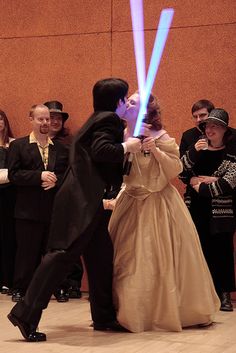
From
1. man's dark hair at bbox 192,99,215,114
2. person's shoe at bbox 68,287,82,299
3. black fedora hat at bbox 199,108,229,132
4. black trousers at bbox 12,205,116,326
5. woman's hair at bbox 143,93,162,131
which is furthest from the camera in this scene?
person's shoe at bbox 68,287,82,299

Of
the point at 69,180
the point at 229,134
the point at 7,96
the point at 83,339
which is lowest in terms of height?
the point at 83,339

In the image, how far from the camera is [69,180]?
13.0 ft

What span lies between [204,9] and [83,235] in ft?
9.13

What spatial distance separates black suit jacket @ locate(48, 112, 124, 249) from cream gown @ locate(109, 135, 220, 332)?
1.32ft

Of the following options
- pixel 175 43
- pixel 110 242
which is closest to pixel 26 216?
pixel 110 242

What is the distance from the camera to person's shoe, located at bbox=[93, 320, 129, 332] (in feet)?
13.8

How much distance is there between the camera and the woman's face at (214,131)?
16.9 feet

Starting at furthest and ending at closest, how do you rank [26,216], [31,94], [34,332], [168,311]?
[31,94] → [26,216] → [168,311] → [34,332]

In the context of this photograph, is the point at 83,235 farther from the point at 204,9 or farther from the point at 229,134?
the point at 204,9

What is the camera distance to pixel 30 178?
17.6 feet

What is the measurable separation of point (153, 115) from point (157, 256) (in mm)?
891

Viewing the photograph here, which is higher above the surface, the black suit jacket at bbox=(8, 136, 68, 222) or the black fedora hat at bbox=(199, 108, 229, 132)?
the black fedora hat at bbox=(199, 108, 229, 132)

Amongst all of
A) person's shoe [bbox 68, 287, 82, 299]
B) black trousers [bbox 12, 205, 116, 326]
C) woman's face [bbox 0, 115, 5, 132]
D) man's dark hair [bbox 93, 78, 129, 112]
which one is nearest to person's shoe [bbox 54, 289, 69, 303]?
person's shoe [bbox 68, 287, 82, 299]

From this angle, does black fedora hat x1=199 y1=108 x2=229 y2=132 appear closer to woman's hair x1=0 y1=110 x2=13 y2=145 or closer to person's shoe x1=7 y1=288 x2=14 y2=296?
woman's hair x1=0 y1=110 x2=13 y2=145
